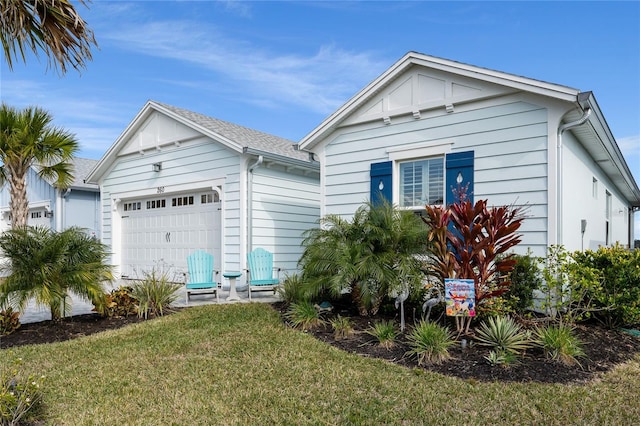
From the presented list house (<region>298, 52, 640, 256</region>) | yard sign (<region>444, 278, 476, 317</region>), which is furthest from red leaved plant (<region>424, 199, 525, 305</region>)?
house (<region>298, 52, 640, 256</region>)

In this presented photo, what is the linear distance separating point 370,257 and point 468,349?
71.0 inches

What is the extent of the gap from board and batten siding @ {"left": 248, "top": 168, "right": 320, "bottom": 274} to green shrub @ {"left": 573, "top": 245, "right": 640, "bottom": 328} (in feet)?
22.0

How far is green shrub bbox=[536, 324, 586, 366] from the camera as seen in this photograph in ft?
15.3

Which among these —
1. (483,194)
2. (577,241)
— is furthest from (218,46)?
(577,241)

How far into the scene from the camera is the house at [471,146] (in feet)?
22.4

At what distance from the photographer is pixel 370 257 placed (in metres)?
6.23

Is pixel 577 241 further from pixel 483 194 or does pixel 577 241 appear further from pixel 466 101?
pixel 466 101

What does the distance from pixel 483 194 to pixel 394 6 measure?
411 cm

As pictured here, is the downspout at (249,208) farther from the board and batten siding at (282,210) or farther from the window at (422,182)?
the window at (422,182)

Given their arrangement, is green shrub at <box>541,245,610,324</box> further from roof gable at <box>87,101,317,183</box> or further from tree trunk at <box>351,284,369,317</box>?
roof gable at <box>87,101,317,183</box>

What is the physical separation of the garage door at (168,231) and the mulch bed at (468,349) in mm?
4225

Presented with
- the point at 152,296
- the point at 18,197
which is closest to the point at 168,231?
the point at 18,197

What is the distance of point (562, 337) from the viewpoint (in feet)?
15.5

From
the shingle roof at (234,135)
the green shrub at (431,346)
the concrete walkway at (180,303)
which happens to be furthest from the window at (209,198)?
the green shrub at (431,346)
